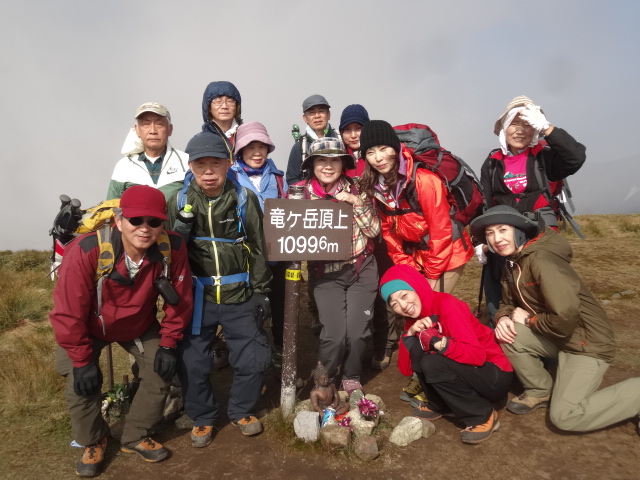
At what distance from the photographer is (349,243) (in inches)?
166

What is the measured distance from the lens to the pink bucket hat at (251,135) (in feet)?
15.9

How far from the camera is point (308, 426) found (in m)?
3.97

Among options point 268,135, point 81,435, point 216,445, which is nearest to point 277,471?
point 216,445

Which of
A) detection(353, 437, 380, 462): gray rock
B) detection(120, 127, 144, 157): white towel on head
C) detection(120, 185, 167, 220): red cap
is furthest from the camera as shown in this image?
detection(120, 127, 144, 157): white towel on head

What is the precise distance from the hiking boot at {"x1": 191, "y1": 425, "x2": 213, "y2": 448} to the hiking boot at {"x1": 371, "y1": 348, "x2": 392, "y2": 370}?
2297mm

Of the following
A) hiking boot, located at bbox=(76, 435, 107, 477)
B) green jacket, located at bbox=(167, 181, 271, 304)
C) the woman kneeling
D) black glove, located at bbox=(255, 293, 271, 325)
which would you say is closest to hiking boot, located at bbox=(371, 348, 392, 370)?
the woman kneeling

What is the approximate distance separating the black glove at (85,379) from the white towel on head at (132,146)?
96.4 inches

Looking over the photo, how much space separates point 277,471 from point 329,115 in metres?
4.54

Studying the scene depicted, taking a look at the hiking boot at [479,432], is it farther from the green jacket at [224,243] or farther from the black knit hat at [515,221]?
the green jacket at [224,243]

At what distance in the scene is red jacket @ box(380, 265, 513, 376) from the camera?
3986mm

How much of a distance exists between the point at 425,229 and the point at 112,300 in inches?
125

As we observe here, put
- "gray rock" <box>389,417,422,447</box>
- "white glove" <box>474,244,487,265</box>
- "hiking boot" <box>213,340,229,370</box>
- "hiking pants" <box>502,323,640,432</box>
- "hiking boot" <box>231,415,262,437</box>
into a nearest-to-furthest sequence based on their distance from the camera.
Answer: "hiking pants" <box>502,323,640,432</box>, "gray rock" <box>389,417,422,447</box>, "hiking boot" <box>231,415,262,437</box>, "white glove" <box>474,244,487,265</box>, "hiking boot" <box>213,340,229,370</box>

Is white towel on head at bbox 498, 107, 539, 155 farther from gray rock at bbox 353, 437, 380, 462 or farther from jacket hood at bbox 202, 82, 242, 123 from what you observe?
gray rock at bbox 353, 437, 380, 462

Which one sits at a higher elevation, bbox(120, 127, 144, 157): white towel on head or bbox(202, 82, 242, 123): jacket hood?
bbox(202, 82, 242, 123): jacket hood
